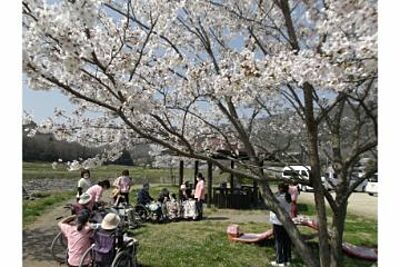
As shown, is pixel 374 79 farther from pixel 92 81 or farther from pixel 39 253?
pixel 39 253

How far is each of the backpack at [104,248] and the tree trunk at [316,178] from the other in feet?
3.23

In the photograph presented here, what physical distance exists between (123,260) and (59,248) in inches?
28.6

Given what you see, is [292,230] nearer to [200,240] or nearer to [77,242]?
[77,242]

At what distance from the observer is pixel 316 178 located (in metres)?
1.64

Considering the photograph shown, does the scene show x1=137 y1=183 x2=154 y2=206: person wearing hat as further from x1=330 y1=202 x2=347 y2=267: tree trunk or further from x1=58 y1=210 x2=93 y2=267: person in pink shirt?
x1=330 y1=202 x2=347 y2=267: tree trunk

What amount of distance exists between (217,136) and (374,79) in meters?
1.28

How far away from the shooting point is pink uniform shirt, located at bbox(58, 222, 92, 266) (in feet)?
7.14

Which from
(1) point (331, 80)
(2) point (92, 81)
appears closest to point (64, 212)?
(2) point (92, 81)

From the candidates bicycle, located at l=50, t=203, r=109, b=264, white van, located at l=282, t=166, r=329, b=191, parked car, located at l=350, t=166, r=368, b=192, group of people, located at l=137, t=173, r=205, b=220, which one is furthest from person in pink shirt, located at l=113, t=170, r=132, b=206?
parked car, located at l=350, t=166, r=368, b=192

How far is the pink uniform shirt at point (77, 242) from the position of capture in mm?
2176

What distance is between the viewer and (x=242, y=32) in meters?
2.05

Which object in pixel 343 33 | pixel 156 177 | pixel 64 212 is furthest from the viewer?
pixel 156 177

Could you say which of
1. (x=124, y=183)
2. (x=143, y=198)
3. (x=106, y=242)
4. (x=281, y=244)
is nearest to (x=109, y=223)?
(x=106, y=242)
